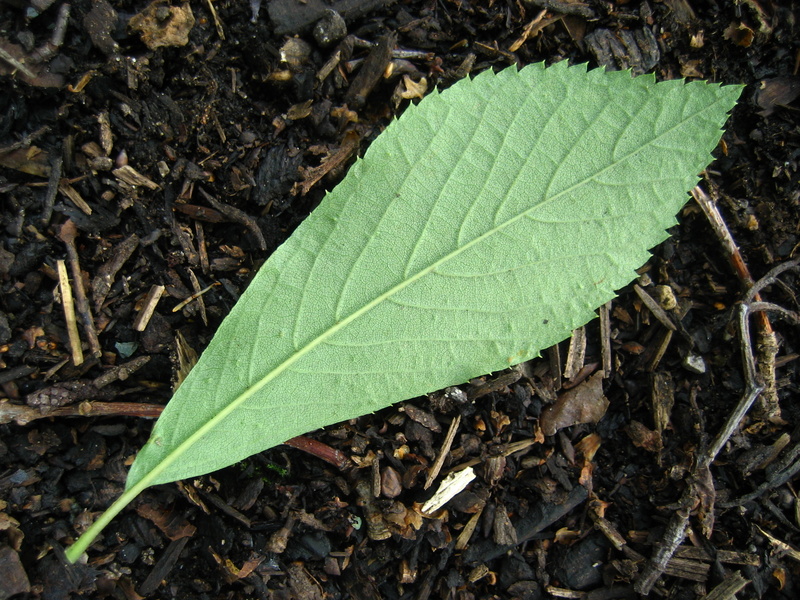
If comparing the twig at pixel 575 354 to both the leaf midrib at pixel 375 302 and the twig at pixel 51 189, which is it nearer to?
the leaf midrib at pixel 375 302

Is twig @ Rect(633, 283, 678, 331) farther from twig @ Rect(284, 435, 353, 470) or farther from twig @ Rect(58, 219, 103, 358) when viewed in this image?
twig @ Rect(58, 219, 103, 358)

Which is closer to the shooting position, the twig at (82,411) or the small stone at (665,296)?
the twig at (82,411)

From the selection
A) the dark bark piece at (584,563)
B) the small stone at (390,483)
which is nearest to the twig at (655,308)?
the dark bark piece at (584,563)

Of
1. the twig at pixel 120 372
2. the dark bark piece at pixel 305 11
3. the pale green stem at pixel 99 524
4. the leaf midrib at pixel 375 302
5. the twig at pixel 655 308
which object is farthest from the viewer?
the twig at pixel 655 308

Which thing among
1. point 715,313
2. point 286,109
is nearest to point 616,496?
point 715,313

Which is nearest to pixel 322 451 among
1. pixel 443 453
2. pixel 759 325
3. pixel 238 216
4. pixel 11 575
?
pixel 443 453

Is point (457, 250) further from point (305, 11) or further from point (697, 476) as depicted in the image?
point (697, 476)
